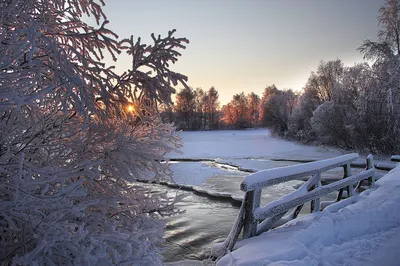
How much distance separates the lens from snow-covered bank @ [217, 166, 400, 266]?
3.35 metres

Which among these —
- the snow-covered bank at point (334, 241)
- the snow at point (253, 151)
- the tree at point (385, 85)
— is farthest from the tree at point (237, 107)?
the snow-covered bank at point (334, 241)

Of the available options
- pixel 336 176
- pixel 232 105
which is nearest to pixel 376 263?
pixel 336 176

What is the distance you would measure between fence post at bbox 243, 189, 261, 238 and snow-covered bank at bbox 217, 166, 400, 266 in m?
0.14

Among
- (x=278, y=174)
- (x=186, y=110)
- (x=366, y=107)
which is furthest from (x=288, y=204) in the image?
(x=186, y=110)

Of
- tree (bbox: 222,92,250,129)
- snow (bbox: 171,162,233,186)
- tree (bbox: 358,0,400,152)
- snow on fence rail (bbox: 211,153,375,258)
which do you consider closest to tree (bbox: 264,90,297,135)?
tree (bbox: 358,0,400,152)

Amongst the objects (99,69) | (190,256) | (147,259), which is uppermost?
(99,69)

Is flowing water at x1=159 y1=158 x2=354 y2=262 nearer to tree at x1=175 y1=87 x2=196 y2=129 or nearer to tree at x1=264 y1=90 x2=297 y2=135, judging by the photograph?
tree at x1=264 y1=90 x2=297 y2=135

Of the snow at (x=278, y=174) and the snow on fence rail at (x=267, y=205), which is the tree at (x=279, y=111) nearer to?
the snow at (x=278, y=174)

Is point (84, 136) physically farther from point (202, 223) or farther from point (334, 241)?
point (202, 223)

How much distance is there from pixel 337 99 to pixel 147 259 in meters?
29.3

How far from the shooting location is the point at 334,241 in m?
3.93

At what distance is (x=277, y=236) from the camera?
3.96 meters

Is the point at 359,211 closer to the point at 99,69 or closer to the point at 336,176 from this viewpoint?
the point at 99,69

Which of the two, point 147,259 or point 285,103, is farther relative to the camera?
point 285,103
